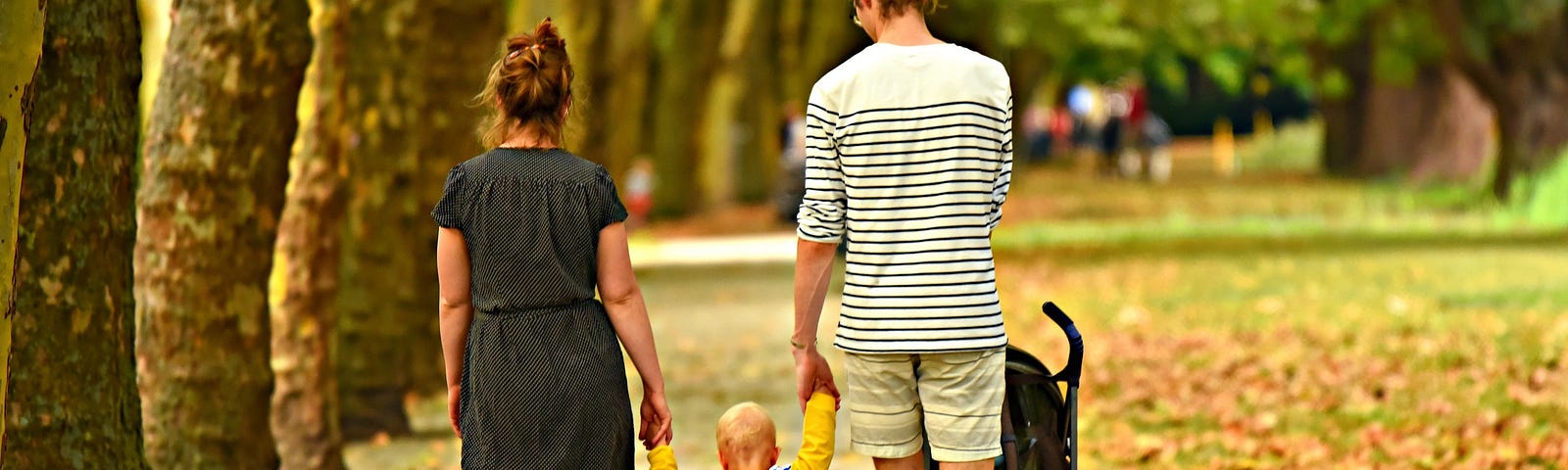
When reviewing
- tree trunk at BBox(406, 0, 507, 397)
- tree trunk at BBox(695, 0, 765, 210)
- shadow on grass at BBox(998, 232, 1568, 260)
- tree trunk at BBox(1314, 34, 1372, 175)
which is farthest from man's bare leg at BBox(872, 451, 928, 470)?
tree trunk at BBox(1314, 34, 1372, 175)

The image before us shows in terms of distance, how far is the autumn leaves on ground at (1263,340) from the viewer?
9.74 meters

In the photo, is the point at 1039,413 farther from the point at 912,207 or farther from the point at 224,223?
the point at 224,223

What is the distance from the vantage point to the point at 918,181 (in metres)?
5.00

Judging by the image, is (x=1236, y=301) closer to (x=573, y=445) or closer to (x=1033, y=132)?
(x=573, y=445)

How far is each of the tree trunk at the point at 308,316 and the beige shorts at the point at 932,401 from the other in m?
4.83

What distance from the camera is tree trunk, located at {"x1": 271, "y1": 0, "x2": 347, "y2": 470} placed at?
964cm

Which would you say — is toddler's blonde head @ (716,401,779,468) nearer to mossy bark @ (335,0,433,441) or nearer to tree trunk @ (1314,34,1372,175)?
mossy bark @ (335,0,433,441)

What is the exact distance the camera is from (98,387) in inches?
245

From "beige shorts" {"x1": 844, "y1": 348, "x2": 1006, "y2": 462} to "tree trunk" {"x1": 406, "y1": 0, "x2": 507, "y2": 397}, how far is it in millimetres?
6739

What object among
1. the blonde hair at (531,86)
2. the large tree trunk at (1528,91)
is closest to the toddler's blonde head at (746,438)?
the blonde hair at (531,86)

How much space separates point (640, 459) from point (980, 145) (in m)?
4.89

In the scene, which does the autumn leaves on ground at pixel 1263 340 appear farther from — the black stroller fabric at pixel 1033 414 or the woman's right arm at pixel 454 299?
the woman's right arm at pixel 454 299

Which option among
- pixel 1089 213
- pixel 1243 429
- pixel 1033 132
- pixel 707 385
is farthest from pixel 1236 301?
pixel 1033 132

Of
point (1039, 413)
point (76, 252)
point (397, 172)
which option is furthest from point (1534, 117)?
point (76, 252)
